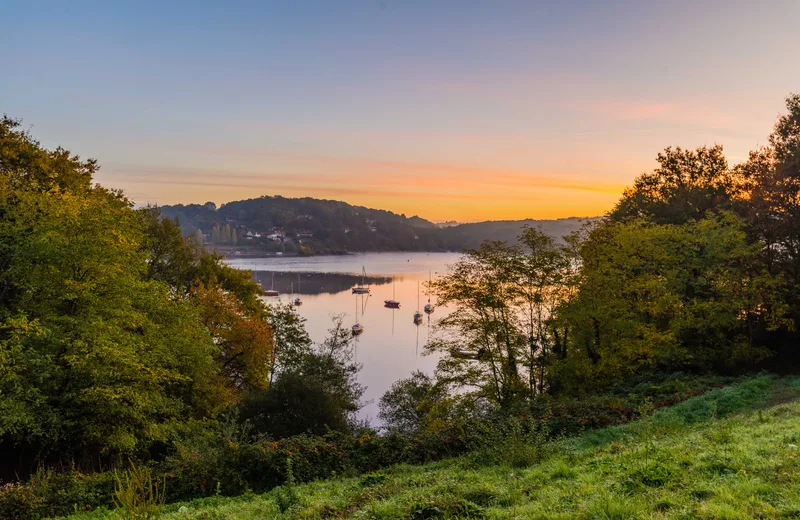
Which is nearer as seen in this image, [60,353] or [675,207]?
[60,353]

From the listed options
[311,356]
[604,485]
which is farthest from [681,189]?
[604,485]

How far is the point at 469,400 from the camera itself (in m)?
17.9

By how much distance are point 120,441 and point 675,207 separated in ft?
105

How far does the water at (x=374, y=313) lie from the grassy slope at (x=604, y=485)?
13860mm

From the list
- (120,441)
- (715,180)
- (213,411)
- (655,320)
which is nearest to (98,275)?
(120,441)

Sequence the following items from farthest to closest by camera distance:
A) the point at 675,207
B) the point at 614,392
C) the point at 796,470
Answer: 1. the point at 675,207
2. the point at 614,392
3. the point at 796,470

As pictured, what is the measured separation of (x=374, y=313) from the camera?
3187 inches

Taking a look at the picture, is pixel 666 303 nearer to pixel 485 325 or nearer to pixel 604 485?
pixel 485 325

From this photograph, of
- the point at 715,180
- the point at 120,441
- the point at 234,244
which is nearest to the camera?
the point at 120,441

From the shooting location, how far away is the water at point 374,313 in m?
45.9

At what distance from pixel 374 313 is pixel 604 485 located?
3010 inches

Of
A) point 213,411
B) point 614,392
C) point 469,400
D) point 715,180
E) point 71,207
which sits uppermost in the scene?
point 715,180

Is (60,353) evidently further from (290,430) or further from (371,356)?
(371,356)

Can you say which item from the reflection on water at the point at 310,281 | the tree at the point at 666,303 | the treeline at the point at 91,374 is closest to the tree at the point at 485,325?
the tree at the point at 666,303
